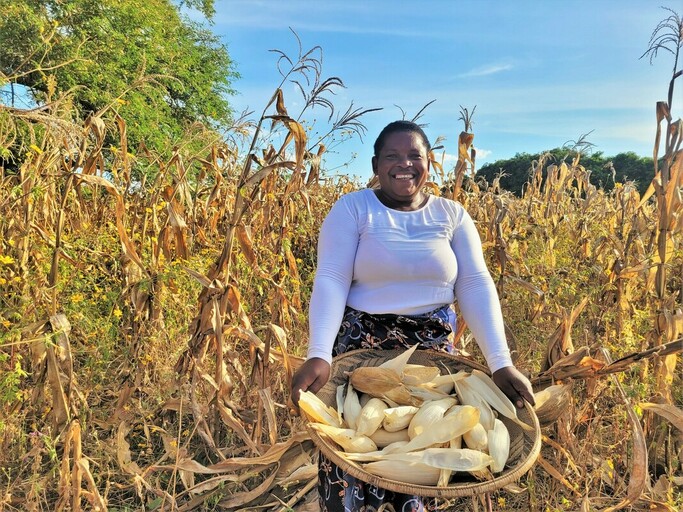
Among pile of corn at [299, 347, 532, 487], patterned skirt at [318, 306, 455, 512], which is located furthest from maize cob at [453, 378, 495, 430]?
patterned skirt at [318, 306, 455, 512]

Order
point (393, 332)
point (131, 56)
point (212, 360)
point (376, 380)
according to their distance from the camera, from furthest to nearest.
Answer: point (131, 56) → point (212, 360) → point (393, 332) → point (376, 380)

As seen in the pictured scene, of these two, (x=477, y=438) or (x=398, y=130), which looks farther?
(x=398, y=130)

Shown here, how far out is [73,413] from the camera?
249cm

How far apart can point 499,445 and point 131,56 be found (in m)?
16.8

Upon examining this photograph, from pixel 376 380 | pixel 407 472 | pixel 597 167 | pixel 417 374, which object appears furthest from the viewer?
pixel 597 167

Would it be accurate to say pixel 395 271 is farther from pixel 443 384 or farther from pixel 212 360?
pixel 212 360

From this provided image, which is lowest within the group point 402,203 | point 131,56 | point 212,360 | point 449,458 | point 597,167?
point 212,360

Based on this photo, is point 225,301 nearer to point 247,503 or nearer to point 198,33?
point 247,503

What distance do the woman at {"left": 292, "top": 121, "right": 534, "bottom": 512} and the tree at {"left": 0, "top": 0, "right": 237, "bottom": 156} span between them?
9.72 metres

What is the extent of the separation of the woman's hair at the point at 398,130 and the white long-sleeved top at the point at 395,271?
20 centimetres

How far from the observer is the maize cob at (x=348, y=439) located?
1507mm

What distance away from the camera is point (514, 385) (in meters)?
1.65

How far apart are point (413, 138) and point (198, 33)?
20.1 meters

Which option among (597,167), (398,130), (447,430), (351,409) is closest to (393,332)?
(351,409)
